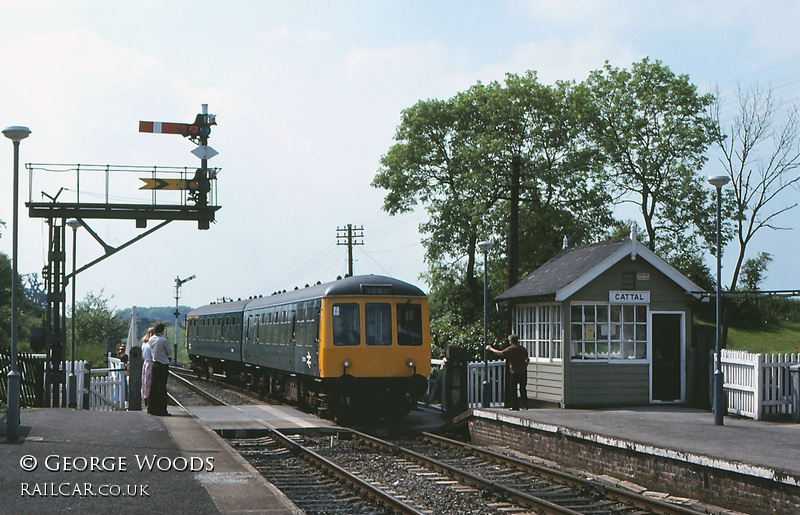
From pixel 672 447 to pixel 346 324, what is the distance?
8036 millimetres

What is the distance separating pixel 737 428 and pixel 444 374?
6.59 meters

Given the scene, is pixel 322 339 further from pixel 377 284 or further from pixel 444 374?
pixel 444 374

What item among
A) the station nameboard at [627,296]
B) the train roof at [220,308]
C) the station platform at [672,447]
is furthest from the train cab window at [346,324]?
the train roof at [220,308]

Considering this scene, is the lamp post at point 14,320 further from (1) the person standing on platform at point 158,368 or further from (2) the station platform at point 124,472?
(1) the person standing on platform at point 158,368

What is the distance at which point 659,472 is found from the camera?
36.6ft

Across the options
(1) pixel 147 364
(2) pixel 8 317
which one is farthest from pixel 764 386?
(2) pixel 8 317

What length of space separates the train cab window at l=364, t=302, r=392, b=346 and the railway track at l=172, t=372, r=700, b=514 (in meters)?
2.99

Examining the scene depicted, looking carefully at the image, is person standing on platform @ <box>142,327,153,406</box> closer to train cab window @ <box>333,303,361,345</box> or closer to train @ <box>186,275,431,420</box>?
train @ <box>186,275,431,420</box>

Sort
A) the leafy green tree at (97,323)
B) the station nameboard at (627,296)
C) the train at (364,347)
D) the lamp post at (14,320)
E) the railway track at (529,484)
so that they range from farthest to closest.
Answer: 1. the leafy green tree at (97,323)
2. the station nameboard at (627,296)
3. the train at (364,347)
4. the lamp post at (14,320)
5. the railway track at (529,484)

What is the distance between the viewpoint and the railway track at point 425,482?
995 centimetres

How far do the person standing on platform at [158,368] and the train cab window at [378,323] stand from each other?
150 inches

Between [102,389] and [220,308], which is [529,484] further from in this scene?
[220,308]

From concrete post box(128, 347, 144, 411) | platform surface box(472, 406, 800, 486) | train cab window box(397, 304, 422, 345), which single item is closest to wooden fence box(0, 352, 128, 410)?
concrete post box(128, 347, 144, 411)

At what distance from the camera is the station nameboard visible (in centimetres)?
1839
